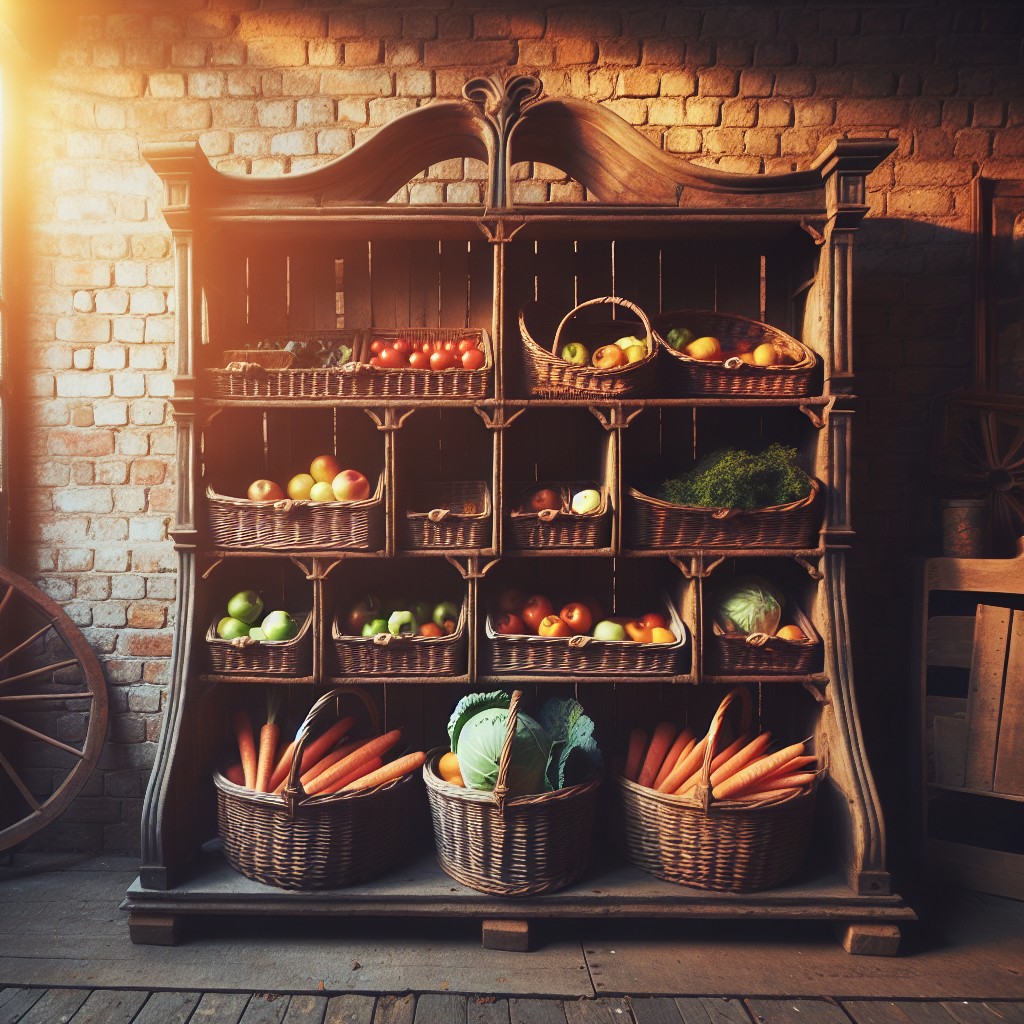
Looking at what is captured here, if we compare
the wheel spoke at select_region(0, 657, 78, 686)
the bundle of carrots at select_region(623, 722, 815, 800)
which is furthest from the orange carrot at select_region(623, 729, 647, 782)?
the wheel spoke at select_region(0, 657, 78, 686)

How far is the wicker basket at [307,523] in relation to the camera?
262cm

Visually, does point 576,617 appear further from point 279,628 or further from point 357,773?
point 279,628

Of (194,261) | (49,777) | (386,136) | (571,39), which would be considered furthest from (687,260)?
(49,777)

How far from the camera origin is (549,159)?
2934 mm

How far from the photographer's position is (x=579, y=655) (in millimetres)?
2623

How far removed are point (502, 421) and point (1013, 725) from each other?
216 cm

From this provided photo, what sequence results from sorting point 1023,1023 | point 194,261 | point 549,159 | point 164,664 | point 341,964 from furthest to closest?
point 164,664 < point 549,159 < point 194,261 < point 341,964 < point 1023,1023

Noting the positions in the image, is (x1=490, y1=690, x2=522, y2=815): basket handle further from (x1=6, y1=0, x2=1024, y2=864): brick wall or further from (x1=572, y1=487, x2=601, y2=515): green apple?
(x1=6, y1=0, x2=1024, y2=864): brick wall

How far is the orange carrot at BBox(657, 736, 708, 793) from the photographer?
8.61ft

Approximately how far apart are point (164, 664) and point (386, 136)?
7.35ft

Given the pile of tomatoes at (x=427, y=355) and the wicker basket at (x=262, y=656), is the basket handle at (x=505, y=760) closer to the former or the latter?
the wicker basket at (x=262, y=656)

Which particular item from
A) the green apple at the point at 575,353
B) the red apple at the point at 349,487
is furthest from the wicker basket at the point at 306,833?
the green apple at the point at 575,353

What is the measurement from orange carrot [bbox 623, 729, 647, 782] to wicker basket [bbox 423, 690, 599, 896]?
0.30 meters

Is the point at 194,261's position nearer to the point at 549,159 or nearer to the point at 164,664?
the point at 549,159
